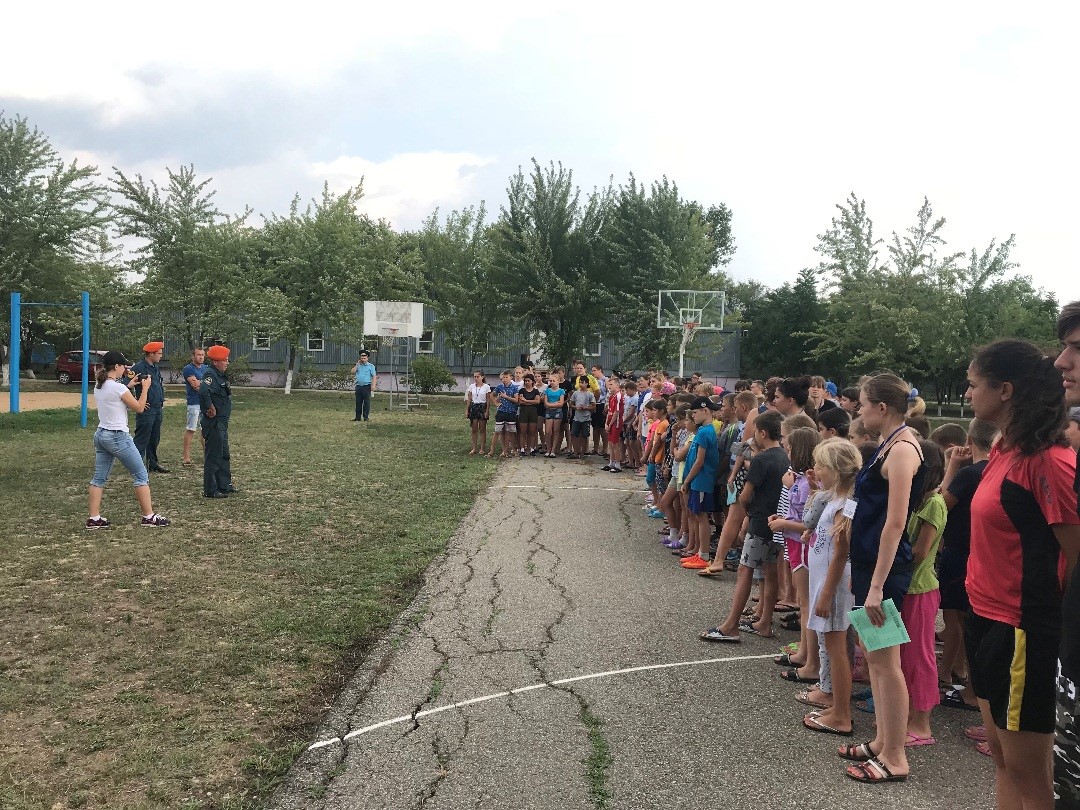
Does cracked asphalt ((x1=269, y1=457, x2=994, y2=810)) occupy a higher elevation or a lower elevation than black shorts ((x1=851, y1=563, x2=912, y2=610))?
lower

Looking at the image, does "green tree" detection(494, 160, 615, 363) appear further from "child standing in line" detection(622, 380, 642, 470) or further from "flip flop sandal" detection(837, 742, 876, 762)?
"flip flop sandal" detection(837, 742, 876, 762)

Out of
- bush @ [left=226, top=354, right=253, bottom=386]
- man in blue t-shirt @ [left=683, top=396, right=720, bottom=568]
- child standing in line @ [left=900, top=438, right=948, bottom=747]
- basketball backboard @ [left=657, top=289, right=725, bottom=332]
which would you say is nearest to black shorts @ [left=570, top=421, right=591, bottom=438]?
man in blue t-shirt @ [left=683, top=396, right=720, bottom=568]

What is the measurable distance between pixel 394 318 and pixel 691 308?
1088 cm

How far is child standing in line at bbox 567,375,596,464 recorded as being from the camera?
17250 mm

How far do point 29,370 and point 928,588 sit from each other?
4676 cm

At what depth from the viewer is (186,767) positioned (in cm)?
381

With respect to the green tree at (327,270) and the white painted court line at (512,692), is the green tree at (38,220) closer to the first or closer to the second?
the green tree at (327,270)

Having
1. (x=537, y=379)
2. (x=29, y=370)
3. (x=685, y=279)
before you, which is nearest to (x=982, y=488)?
(x=537, y=379)

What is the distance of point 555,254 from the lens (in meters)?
37.2

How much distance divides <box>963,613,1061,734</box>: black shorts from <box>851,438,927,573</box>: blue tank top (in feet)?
3.44

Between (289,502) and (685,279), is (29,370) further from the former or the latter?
(289,502)

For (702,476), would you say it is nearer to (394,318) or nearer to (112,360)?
(112,360)

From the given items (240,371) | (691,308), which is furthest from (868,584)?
(240,371)

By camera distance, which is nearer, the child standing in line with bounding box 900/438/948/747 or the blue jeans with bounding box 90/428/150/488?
the child standing in line with bounding box 900/438/948/747
